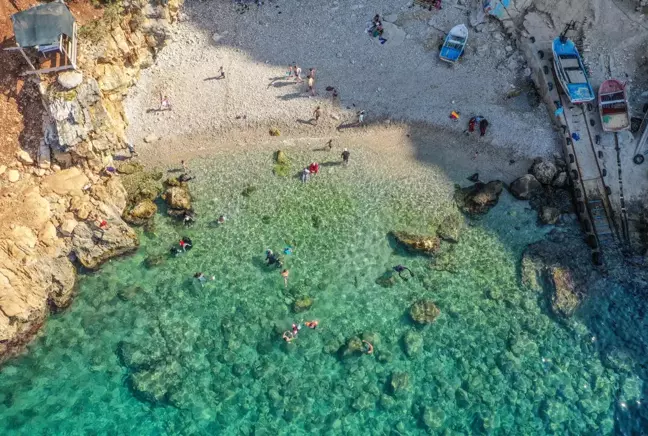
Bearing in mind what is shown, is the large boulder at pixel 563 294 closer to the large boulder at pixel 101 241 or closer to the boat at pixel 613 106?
the boat at pixel 613 106

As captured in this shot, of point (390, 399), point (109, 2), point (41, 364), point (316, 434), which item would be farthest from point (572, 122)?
point (41, 364)

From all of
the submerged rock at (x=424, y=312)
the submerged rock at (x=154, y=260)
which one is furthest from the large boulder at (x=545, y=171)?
the submerged rock at (x=154, y=260)

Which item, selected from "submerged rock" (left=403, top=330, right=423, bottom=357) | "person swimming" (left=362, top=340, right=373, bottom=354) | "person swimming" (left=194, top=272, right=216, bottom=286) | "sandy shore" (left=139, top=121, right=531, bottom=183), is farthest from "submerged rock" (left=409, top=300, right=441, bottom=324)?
"person swimming" (left=194, top=272, right=216, bottom=286)

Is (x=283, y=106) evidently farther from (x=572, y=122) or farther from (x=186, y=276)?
(x=572, y=122)

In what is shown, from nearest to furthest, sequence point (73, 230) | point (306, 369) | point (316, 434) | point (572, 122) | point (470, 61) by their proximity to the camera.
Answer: point (316, 434) < point (306, 369) < point (73, 230) < point (572, 122) < point (470, 61)

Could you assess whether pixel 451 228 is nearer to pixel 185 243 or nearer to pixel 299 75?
pixel 299 75

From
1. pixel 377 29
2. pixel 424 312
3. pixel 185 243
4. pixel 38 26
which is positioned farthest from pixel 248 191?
pixel 38 26

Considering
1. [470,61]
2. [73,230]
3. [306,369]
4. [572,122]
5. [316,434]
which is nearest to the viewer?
[316,434]

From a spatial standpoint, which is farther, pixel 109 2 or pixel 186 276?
pixel 109 2
